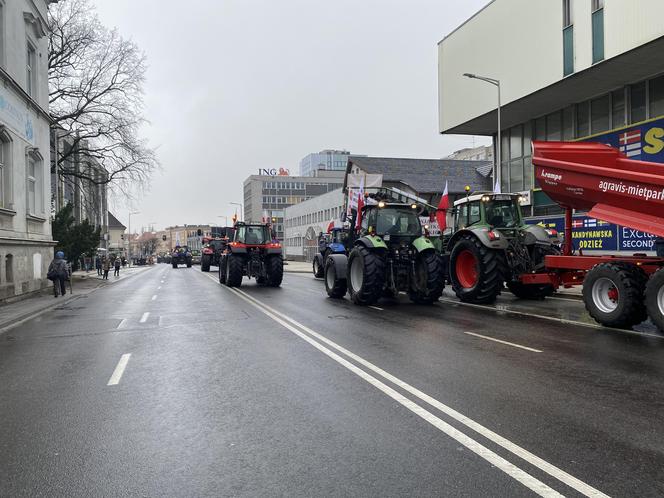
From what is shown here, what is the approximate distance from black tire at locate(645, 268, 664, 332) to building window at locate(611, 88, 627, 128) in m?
14.8

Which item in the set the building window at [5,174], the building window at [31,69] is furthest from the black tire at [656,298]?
the building window at [31,69]

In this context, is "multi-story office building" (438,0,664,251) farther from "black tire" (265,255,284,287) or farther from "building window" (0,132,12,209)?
"building window" (0,132,12,209)

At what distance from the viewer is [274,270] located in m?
22.4

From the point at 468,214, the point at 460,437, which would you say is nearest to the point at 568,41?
the point at 468,214

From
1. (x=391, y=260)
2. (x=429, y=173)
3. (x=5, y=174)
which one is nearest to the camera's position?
(x=391, y=260)

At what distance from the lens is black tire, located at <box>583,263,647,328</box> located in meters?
9.05

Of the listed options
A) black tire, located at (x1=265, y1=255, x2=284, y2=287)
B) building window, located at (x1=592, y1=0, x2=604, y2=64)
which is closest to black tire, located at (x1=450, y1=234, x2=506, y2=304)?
building window, located at (x1=592, y1=0, x2=604, y2=64)

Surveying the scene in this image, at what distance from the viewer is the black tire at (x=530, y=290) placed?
1455cm

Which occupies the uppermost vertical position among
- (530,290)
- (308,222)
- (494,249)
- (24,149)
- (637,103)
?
(637,103)

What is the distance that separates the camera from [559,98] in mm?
22469

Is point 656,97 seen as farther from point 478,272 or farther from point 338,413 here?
point 338,413

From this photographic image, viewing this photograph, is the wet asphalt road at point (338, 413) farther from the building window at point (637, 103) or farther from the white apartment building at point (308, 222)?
the white apartment building at point (308, 222)

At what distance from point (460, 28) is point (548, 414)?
25.9 m

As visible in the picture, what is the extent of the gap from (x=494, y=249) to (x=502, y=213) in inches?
74.5
